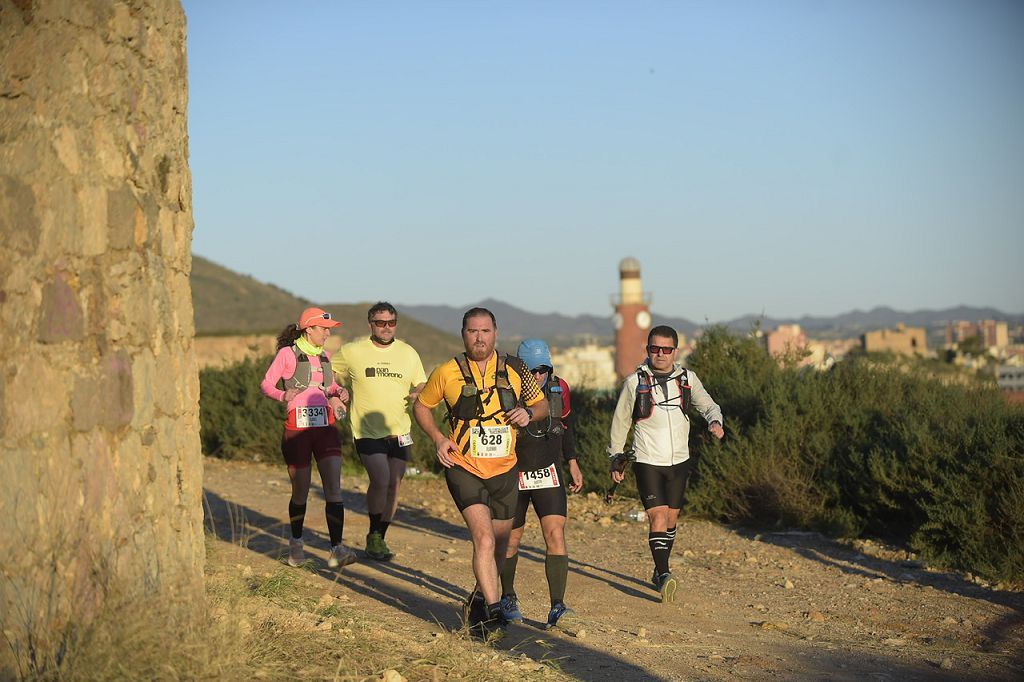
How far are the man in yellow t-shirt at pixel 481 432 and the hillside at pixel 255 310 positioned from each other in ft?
301

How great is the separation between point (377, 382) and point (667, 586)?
2.79 meters

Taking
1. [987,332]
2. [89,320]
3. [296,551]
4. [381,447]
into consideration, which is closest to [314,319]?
[381,447]

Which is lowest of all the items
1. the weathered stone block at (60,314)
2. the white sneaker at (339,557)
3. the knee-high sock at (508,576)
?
the white sneaker at (339,557)

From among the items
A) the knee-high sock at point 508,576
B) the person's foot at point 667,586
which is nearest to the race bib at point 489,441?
the knee-high sock at point 508,576

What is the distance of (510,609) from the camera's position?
7.53 m

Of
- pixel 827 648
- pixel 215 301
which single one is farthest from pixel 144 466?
pixel 215 301

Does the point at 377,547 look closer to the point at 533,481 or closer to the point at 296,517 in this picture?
the point at 296,517

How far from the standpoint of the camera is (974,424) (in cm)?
1183

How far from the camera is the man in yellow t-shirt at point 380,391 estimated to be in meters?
9.73

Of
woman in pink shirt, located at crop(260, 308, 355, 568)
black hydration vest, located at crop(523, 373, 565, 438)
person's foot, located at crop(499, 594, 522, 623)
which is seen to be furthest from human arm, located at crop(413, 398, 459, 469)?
woman in pink shirt, located at crop(260, 308, 355, 568)

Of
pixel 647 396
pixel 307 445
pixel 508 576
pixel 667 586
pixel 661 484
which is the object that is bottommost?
pixel 667 586

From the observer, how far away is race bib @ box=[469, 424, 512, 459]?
716 cm

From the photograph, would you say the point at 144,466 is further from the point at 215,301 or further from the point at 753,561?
the point at 215,301

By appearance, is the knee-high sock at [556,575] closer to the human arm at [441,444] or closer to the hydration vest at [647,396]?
the human arm at [441,444]
